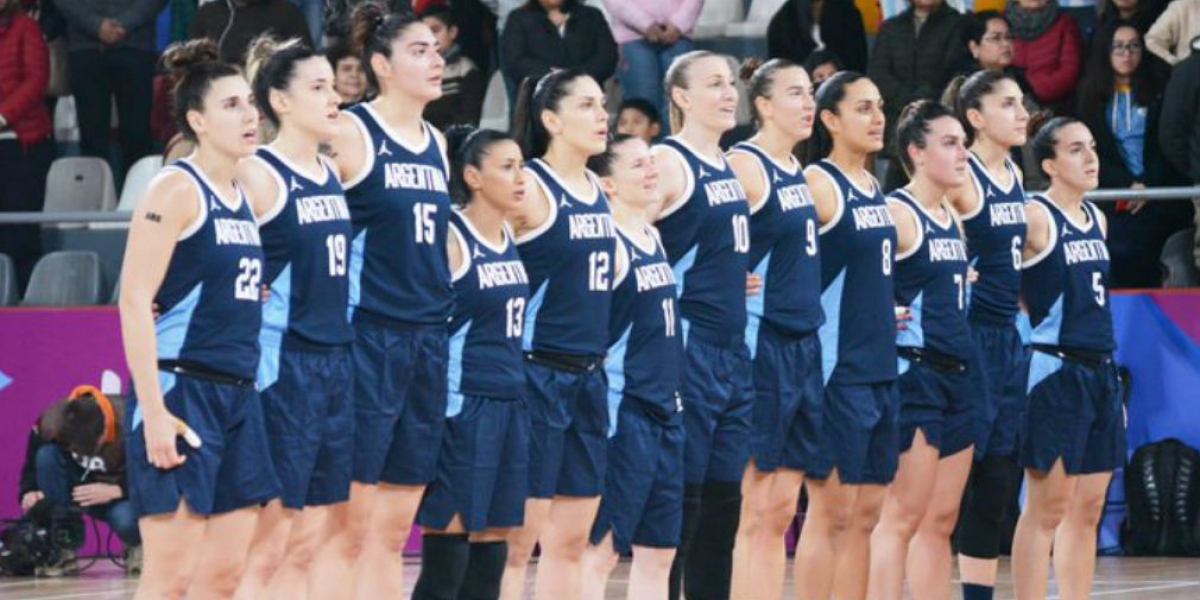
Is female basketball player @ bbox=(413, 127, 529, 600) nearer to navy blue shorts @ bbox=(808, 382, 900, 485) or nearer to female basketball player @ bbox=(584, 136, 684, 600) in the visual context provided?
female basketball player @ bbox=(584, 136, 684, 600)

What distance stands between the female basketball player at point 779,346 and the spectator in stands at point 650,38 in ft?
15.8

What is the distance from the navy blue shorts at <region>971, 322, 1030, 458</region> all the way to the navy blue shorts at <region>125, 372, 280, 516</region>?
140 inches

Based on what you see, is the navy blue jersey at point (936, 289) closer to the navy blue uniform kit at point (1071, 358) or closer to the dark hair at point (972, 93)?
the navy blue uniform kit at point (1071, 358)

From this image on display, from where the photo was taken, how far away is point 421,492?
811 cm

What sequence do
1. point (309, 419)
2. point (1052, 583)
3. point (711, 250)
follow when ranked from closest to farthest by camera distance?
point (309, 419)
point (711, 250)
point (1052, 583)

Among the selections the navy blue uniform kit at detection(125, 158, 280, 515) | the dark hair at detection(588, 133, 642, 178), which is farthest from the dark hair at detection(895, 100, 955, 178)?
the navy blue uniform kit at detection(125, 158, 280, 515)

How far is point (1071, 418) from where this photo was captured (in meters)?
9.80

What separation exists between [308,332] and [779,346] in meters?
2.26

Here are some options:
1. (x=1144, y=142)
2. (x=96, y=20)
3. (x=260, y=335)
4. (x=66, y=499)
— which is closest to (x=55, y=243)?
(x=96, y=20)

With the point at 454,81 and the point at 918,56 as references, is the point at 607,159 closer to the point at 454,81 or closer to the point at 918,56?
the point at 918,56

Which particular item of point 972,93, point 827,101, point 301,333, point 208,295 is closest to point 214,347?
point 208,295

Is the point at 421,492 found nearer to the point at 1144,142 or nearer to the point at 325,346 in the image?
the point at 325,346

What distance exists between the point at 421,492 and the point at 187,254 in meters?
1.42

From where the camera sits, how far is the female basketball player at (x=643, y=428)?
28.4 ft
